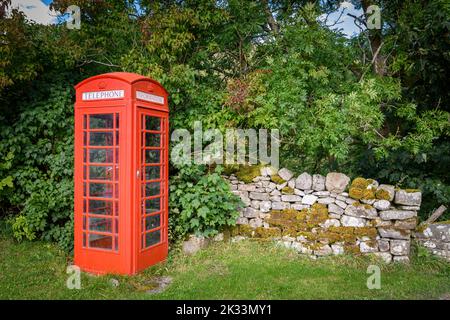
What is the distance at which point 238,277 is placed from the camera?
188 inches

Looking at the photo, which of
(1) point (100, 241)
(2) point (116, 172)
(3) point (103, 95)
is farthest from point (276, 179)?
(3) point (103, 95)

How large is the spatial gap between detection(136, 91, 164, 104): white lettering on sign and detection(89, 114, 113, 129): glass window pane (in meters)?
0.50

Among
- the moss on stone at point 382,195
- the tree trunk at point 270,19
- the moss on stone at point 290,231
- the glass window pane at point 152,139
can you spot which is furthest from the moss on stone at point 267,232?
the tree trunk at point 270,19

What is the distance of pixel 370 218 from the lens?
218 inches

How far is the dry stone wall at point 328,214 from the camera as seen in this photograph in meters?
5.44

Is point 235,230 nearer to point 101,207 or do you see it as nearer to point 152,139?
point 152,139

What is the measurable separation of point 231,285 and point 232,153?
8.46ft

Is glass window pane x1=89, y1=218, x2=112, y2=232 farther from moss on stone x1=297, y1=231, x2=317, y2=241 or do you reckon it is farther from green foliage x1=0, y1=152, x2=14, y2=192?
moss on stone x1=297, y1=231, x2=317, y2=241

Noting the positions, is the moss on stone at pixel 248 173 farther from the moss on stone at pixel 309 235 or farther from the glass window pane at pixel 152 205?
the glass window pane at pixel 152 205

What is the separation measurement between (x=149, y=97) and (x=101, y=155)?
112cm

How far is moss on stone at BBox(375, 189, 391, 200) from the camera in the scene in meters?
5.45

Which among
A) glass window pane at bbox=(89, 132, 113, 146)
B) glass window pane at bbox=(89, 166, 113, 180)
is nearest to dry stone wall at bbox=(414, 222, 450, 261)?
glass window pane at bbox=(89, 166, 113, 180)

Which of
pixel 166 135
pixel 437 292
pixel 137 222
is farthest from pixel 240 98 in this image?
pixel 437 292

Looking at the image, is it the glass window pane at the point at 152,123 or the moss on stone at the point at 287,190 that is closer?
the glass window pane at the point at 152,123
